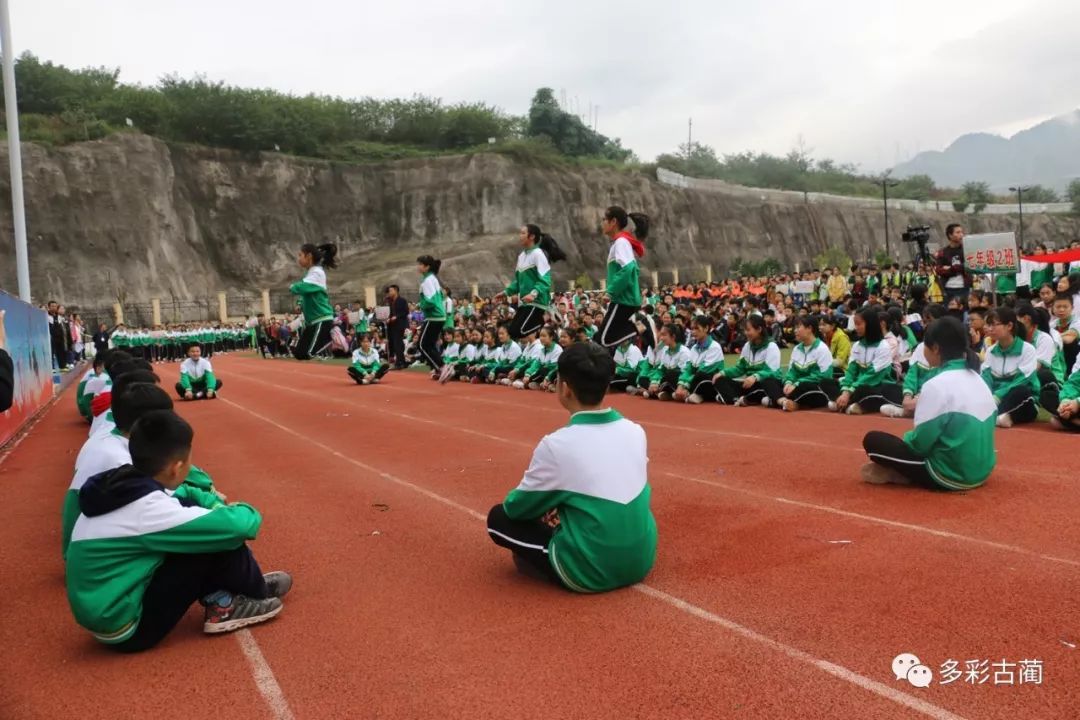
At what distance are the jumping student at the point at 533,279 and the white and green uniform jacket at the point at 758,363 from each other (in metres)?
2.73

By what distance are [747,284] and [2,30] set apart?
2101 cm

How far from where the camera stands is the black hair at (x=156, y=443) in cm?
338

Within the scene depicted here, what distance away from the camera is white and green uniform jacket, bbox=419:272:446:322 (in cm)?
1276

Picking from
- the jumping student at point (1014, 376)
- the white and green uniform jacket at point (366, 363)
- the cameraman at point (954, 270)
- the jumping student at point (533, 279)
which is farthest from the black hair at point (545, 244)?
the white and green uniform jacket at point (366, 363)

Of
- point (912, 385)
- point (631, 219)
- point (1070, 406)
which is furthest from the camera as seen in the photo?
point (631, 219)

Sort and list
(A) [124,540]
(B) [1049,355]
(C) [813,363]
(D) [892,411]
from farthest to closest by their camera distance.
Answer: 1. (C) [813,363]
2. (D) [892,411]
3. (B) [1049,355]
4. (A) [124,540]

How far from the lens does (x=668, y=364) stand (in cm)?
1174

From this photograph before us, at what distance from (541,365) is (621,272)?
6205 mm

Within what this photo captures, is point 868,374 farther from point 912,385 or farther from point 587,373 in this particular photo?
point 587,373

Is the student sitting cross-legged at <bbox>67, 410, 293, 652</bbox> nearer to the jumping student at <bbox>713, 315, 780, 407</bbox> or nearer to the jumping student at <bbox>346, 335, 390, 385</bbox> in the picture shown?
the jumping student at <bbox>713, 315, 780, 407</bbox>

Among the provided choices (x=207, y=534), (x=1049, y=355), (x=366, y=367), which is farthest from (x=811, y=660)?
(x=366, y=367)

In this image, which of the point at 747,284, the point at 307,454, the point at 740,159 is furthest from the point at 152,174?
the point at 740,159

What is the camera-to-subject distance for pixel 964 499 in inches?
200

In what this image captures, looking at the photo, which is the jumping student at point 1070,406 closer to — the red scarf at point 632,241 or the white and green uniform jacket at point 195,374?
the red scarf at point 632,241
